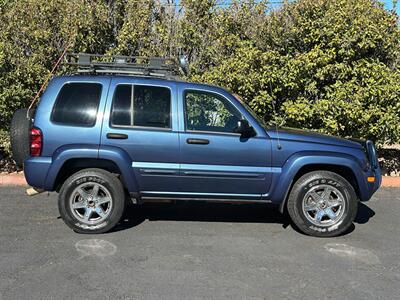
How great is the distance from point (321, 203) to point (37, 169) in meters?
3.38

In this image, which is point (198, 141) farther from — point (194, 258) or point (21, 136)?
point (21, 136)

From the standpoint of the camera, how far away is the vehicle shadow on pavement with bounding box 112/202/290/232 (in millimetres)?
6468

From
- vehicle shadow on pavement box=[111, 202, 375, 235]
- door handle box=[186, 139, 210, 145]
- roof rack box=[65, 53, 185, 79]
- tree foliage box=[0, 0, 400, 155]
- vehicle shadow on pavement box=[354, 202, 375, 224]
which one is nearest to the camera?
door handle box=[186, 139, 210, 145]

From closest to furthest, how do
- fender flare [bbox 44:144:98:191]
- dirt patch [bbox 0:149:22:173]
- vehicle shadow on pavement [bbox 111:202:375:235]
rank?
fender flare [bbox 44:144:98:191] → vehicle shadow on pavement [bbox 111:202:375:235] → dirt patch [bbox 0:149:22:173]

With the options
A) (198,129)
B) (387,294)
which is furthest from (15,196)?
(387,294)

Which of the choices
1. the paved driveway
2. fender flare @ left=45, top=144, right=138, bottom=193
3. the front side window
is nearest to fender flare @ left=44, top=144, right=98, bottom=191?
fender flare @ left=45, top=144, right=138, bottom=193

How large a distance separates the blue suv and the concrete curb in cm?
293

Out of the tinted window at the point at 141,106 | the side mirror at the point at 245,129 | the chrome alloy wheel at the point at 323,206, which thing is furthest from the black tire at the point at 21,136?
the chrome alloy wheel at the point at 323,206

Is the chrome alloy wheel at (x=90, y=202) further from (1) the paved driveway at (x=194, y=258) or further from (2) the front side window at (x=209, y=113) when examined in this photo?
(2) the front side window at (x=209, y=113)

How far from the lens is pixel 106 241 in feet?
18.0

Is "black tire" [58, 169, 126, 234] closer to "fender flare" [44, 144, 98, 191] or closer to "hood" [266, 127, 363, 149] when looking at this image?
"fender flare" [44, 144, 98, 191]

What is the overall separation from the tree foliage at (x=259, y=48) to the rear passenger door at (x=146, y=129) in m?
2.91

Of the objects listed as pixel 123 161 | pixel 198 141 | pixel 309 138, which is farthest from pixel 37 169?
pixel 309 138

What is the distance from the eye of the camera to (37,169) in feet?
18.3
